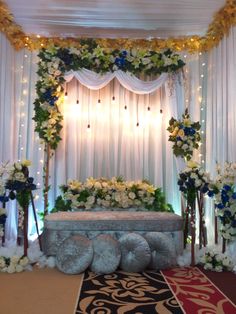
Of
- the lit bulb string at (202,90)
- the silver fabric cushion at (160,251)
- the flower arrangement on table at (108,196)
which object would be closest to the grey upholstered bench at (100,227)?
the silver fabric cushion at (160,251)

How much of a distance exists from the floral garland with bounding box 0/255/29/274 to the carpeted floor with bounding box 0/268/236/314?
78 mm

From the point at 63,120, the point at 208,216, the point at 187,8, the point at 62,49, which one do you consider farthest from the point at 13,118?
the point at 208,216

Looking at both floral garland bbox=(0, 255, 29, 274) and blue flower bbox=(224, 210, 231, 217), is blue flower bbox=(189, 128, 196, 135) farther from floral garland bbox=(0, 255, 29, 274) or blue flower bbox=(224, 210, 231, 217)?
floral garland bbox=(0, 255, 29, 274)

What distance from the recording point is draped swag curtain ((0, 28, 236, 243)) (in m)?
4.40

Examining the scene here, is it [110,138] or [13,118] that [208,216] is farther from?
[13,118]

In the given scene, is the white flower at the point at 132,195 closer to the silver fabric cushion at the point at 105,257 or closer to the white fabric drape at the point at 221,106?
the white fabric drape at the point at 221,106

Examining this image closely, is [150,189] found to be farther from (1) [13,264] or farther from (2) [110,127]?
(1) [13,264]

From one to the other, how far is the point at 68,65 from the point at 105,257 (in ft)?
8.48

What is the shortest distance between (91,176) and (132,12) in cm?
218

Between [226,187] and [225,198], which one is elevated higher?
[226,187]

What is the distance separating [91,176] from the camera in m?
4.45

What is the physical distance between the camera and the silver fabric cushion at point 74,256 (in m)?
2.93

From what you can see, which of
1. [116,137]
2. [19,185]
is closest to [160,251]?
[19,185]

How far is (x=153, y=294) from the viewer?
2508mm
